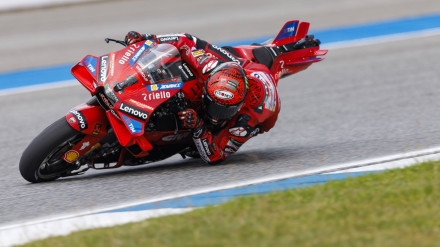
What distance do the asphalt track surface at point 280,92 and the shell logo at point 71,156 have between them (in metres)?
0.23

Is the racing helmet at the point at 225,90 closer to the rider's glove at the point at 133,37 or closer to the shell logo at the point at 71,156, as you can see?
the rider's glove at the point at 133,37

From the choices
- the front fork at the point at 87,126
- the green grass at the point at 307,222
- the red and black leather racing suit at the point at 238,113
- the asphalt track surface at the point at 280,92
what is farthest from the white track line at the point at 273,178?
the front fork at the point at 87,126

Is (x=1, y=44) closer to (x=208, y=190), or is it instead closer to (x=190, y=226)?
(x=208, y=190)

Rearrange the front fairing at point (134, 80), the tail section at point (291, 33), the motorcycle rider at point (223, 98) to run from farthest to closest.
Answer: the tail section at point (291, 33), the motorcycle rider at point (223, 98), the front fairing at point (134, 80)

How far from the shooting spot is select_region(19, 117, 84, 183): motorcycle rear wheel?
→ 597cm

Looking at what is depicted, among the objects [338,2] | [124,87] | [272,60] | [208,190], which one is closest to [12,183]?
[124,87]

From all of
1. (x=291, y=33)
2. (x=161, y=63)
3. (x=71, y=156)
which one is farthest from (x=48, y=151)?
(x=291, y=33)

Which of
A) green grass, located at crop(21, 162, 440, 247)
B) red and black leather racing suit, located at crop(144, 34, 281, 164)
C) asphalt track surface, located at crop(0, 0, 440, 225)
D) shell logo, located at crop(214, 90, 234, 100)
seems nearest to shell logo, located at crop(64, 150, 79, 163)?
asphalt track surface, located at crop(0, 0, 440, 225)

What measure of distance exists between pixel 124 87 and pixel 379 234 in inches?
107

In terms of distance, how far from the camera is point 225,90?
19.8 ft

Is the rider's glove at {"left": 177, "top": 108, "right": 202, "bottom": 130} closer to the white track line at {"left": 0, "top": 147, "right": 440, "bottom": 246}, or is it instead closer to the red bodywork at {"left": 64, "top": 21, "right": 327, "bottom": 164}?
the red bodywork at {"left": 64, "top": 21, "right": 327, "bottom": 164}

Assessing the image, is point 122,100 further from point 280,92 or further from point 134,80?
point 280,92

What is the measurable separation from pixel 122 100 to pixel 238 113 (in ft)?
4.01

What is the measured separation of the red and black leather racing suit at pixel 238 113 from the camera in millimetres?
6363
